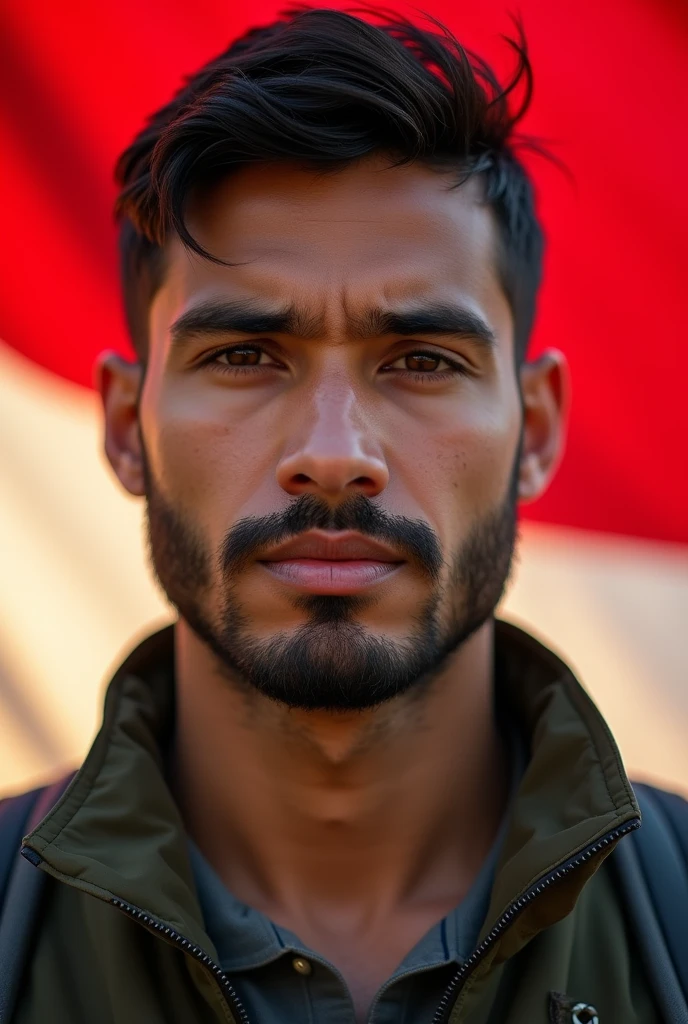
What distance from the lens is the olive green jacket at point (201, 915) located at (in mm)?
1484

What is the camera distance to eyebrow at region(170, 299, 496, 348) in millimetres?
1705

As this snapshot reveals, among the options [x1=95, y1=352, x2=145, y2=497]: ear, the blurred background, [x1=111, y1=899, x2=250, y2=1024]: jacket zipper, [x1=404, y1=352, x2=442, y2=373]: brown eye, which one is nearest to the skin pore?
[x1=404, y1=352, x2=442, y2=373]: brown eye

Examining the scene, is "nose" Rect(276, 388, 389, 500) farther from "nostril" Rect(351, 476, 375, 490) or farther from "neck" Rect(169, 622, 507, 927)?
"neck" Rect(169, 622, 507, 927)

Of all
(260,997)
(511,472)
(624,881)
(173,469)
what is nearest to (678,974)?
(624,881)

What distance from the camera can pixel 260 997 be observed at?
5.18 ft

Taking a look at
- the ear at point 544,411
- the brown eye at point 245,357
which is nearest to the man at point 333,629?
the brown eye at point 245,357

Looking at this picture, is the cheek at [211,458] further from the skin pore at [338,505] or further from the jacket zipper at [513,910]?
the jacket zipper at [513,910]

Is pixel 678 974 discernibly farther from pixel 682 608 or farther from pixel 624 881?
pixel 682 608

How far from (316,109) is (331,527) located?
0.70 meters

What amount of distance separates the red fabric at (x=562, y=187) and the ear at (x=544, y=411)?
24.9 inches

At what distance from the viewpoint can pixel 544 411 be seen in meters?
2.13

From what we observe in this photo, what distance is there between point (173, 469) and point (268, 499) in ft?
0.72

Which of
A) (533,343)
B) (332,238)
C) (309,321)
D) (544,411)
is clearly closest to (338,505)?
(309,321)

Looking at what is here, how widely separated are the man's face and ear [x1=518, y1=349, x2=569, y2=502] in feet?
0.73
